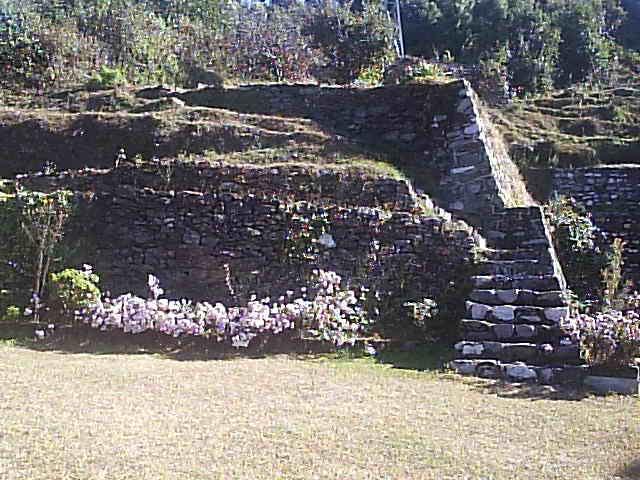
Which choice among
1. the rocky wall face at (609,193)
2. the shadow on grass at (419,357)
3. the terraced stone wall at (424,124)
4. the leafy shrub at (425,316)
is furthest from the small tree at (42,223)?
the rocky wall face at (609,193)

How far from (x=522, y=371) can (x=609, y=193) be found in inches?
295

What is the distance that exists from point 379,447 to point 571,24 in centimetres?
2996

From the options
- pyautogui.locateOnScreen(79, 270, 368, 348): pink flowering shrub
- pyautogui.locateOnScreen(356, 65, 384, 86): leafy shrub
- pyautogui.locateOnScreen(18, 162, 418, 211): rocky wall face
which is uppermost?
pyautogui.locateOnScreen(356, 65, 384, 86): leafy shrub

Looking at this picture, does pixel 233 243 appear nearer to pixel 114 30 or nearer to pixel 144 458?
pixel 144 458

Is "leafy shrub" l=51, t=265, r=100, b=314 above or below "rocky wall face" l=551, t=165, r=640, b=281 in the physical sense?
below

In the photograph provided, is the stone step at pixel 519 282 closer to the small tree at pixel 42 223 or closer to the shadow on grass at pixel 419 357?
the shadow on grass at pixel 419 357

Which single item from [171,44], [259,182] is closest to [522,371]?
[259,182]

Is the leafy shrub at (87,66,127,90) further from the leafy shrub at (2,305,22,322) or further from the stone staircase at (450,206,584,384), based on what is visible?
the stone staircase at (450,206,584,384)

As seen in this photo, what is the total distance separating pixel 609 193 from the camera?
13.1 meters

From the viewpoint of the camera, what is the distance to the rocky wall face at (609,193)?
1274cm

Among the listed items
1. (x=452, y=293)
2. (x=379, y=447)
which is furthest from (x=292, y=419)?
(x=452, y=293)

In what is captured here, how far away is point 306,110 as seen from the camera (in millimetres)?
12898

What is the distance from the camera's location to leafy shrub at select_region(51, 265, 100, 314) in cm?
817

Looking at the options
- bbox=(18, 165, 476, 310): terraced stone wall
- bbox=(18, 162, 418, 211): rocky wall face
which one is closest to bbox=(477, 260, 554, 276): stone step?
bbox=(18, 165, 476, 310): terraced stone wall
